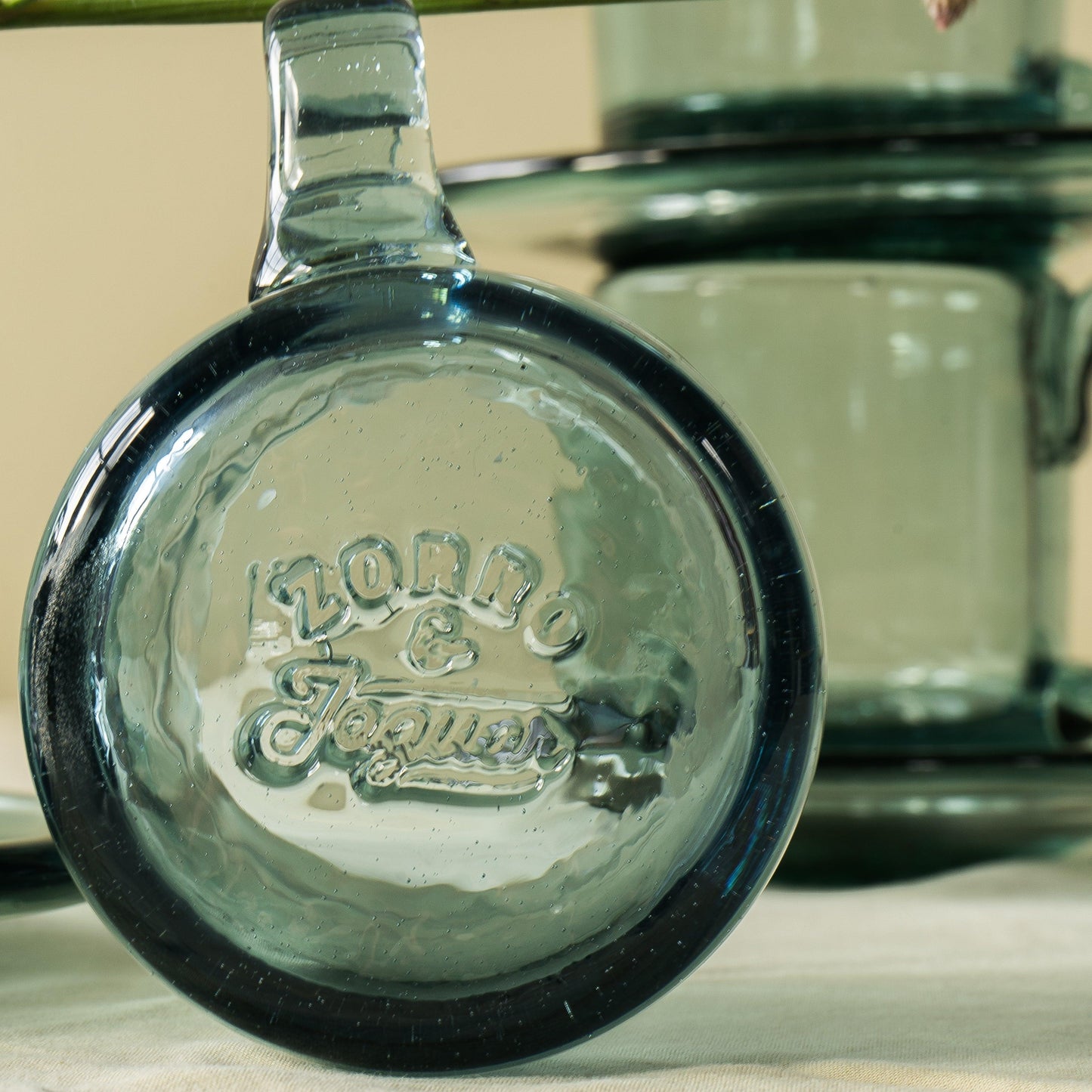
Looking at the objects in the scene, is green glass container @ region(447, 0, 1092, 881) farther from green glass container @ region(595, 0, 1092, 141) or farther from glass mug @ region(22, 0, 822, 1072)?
glass mug @ region(22, 0, 822, 1072)

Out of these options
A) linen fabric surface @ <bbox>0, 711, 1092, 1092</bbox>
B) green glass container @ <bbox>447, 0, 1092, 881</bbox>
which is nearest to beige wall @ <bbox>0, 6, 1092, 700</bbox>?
green glass container @ <bbox>447, 0, 1092, 881</bbox>

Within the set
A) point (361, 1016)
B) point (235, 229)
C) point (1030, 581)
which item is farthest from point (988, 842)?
point (235, 229)

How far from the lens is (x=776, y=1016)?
23 centimetres

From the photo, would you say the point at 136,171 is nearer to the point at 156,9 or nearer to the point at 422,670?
the point at 156,9

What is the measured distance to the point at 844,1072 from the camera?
202 mm

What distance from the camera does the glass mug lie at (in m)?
0.20

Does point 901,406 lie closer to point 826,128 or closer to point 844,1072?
point 826,128

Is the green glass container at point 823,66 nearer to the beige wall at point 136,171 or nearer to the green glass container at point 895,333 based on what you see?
the green glass container at point 895,333

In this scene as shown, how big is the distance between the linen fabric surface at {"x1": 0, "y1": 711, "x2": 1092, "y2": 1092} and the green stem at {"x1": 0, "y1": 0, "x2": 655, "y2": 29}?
152 millimetres

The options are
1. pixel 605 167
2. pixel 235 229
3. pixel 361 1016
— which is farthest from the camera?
pixel 235 229

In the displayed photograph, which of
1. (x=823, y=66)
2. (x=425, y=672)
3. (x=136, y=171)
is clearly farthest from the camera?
(x=136, y=171)

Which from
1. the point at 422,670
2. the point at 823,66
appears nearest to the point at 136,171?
the point at 823,66

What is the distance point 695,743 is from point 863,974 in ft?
0.27

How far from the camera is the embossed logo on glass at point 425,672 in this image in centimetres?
20
